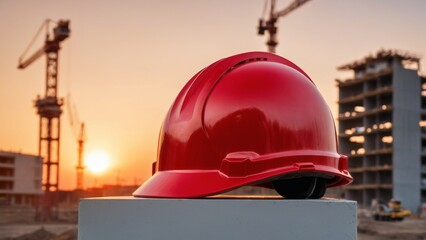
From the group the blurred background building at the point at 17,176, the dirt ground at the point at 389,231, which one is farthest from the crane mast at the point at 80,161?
the dirt ground at the point at 389,231

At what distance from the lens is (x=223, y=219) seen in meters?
4.38

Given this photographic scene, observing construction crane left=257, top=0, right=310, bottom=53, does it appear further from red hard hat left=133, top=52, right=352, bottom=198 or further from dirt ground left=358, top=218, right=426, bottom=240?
red hard hat left=133, top=52, right=352, bottom=198

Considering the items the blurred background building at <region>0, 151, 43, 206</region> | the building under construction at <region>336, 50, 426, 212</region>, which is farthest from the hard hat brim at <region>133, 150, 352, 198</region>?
the blurred background building at <region>0, 151, 43, 206</region>

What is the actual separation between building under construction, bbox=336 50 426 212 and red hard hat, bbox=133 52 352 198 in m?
67.0

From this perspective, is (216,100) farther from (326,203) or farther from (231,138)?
(326,203)

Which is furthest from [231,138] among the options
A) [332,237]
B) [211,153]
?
[332,237]

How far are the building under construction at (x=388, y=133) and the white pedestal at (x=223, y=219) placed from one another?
221 ft

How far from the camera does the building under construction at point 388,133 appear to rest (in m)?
70.0

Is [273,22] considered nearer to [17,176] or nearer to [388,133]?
[388,133]

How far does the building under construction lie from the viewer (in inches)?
2756

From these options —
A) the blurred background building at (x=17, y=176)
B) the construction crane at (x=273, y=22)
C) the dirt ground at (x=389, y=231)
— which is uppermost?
the construction crane at (x=273, y=22)

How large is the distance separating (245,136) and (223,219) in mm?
740

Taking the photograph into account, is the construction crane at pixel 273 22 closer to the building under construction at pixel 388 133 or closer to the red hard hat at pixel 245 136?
the building under construction at pixel 388 133

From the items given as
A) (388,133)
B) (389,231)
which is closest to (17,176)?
(388,133)
